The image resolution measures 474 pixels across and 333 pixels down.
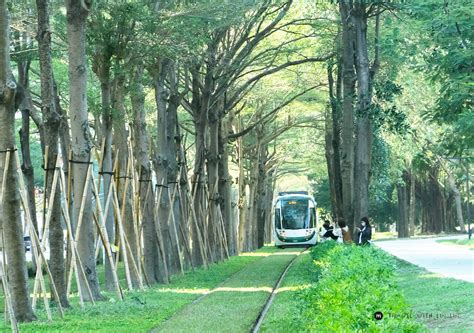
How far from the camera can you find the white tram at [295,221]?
65125mm

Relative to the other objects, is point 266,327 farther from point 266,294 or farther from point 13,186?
point 266,294

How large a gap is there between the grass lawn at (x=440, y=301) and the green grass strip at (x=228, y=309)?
279 centimetres

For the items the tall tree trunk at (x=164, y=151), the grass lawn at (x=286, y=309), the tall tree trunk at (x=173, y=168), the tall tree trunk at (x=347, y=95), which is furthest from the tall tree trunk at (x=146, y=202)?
the tall tree trunk at (x=347, y=95)

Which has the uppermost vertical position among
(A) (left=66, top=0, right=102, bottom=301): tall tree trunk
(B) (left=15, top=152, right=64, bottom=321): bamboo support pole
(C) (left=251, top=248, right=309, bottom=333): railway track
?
(A) (left=66, top=0, right=102, bottom=301): tall tree trunk

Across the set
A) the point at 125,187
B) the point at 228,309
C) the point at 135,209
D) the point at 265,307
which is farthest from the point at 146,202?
the point at 228,309

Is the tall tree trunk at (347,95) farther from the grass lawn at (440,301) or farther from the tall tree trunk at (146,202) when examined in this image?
the tall tree trunk at (146,202)

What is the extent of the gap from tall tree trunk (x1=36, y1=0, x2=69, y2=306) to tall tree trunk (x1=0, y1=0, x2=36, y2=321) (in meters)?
2.16

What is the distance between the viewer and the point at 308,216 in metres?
65.2

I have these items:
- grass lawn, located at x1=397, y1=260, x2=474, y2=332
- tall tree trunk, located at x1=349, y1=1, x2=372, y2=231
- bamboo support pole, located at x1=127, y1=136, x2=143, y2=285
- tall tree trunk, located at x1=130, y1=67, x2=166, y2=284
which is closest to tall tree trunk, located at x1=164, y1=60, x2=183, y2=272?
tall tree trunk, located at x1=130, y1=67, x2=166, y2=284

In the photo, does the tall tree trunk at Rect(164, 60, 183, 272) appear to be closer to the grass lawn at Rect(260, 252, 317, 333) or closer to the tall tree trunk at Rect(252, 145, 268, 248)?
the grass lawn at Rect(260, 252, 317, 333)

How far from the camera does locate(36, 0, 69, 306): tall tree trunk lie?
66.6ft

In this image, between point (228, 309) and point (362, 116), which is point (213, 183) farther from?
point (228, 309)

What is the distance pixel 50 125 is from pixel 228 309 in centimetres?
467

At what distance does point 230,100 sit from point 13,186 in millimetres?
26182
